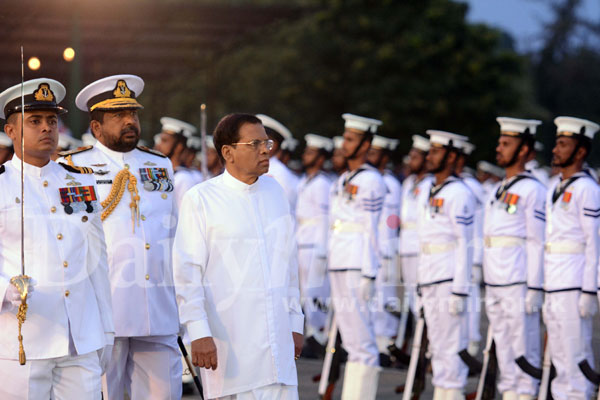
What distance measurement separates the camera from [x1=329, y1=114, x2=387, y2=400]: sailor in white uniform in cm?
930

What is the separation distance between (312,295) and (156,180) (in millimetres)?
6860

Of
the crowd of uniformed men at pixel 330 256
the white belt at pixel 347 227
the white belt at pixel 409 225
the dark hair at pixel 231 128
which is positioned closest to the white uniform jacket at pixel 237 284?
the dark hair at pixel 231 128

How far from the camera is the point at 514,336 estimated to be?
8.89m

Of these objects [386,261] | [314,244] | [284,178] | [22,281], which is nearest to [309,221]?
[314,244]

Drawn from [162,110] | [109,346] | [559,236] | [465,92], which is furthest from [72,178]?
[162,110]

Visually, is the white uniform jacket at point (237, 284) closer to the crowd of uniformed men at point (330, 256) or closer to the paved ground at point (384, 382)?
the crowd of uniformed men at point (330, 256)

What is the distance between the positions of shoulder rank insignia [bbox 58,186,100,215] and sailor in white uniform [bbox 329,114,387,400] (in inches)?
153

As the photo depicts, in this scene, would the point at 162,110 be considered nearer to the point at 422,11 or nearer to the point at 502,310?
the point at 422,11

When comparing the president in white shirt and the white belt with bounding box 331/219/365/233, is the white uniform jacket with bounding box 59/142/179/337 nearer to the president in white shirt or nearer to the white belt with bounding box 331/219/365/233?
the president in white shirt

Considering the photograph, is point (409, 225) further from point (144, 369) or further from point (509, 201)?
point (144, 369)

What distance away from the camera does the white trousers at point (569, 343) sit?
8.35 m

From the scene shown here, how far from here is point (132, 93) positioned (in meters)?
6.96

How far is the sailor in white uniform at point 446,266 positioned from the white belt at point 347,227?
0.64m

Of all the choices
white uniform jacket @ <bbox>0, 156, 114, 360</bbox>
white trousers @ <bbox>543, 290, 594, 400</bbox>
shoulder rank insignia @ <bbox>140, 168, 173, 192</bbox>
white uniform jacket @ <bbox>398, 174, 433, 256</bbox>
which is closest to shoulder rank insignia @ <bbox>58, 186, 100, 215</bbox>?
white uniform jacket @ <bbox>0, 156, 114, 360</bbox>
